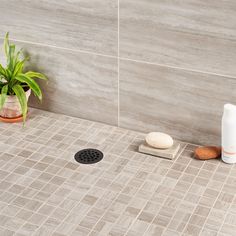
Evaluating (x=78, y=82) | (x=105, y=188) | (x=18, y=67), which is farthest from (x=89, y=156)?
(x=18, y=67)

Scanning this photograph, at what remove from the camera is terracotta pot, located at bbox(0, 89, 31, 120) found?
7.22 feet

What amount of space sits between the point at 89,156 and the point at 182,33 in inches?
22.0

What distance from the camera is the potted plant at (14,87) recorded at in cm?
215

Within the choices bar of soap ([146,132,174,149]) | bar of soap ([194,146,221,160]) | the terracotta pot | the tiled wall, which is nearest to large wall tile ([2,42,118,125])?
the tiled wall

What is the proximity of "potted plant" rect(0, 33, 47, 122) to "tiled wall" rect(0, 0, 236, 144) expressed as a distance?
0.08 metres

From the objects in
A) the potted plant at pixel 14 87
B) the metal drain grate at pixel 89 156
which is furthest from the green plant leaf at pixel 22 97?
the metal drain grate at pixel 89 156

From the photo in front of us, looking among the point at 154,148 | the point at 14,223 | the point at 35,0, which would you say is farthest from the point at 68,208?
the point at 35,0

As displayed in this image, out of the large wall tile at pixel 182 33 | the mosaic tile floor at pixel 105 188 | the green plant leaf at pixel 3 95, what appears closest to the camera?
the mosaic tile floor at pixel 105 188

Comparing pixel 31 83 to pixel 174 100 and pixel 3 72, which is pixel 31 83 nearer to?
pixel 3 72

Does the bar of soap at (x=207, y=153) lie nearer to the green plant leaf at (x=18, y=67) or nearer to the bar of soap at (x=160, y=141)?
the bar of soap at (x=160, y=141)

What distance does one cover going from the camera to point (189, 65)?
6.39 feet

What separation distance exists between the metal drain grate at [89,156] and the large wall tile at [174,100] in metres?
0.22

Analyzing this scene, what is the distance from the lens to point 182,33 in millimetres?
1911

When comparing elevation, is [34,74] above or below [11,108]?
above
